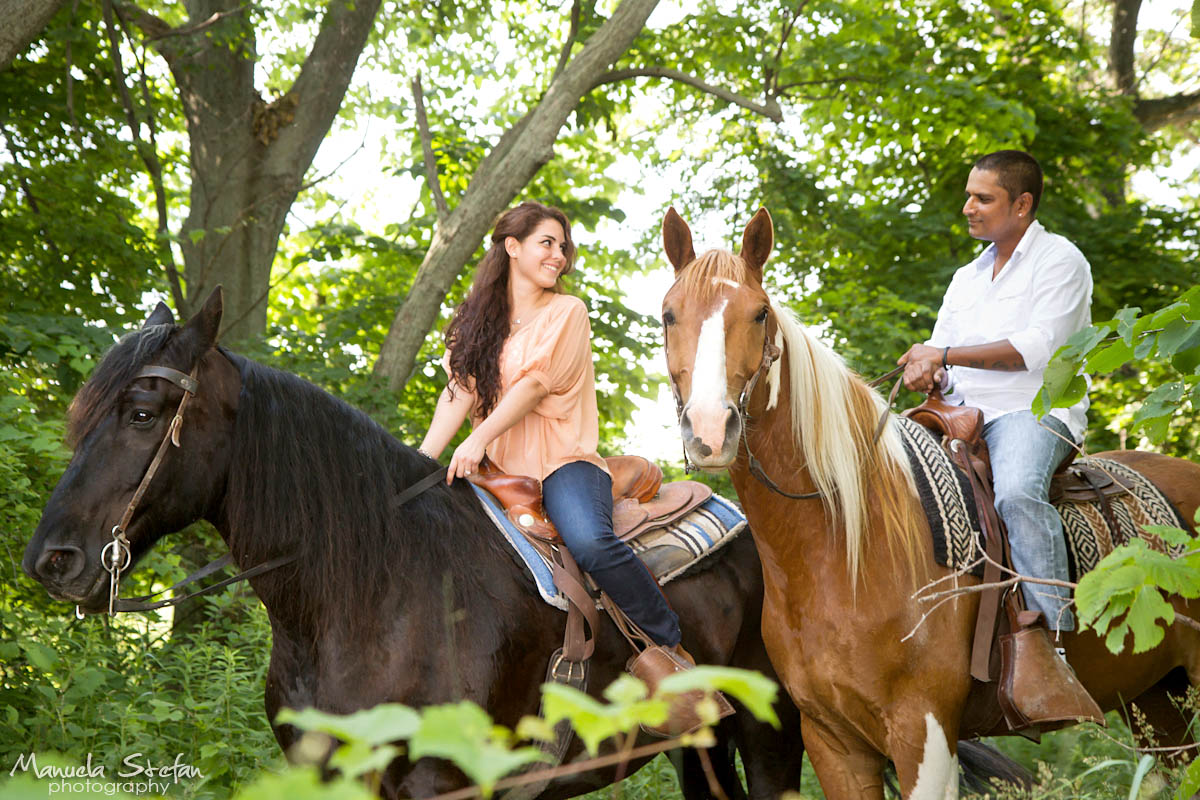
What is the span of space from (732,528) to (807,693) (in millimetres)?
949

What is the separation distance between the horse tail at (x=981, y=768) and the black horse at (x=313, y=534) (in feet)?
5.86

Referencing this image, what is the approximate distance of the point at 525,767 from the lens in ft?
11.1

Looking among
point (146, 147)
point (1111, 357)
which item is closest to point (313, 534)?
point (1111, 357)

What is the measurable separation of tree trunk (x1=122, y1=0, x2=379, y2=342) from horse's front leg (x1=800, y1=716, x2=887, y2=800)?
6121 millimetres

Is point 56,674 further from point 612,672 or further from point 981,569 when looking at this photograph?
Result: point 981,569

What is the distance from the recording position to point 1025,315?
12.4ft

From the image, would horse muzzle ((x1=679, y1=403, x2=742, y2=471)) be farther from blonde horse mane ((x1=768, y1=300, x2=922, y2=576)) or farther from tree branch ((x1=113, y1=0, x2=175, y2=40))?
tree branch ((x1=113, y1=0, x2=175, y2=40))

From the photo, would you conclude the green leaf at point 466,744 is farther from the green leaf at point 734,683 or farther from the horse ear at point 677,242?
the horse ear at point 677,242

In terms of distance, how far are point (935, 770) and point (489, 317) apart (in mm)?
2180

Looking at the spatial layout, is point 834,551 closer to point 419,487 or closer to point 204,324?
point 419,487

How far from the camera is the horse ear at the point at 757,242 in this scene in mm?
3223

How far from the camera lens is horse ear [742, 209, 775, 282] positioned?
3223 mm

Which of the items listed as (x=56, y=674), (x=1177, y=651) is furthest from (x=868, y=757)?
(x=56, y=674)

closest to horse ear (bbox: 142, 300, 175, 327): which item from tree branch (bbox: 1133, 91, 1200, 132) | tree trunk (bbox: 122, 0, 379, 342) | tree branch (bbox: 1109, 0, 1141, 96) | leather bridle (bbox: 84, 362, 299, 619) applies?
leather bridle (bbox: 84, 362, 299, 619)
